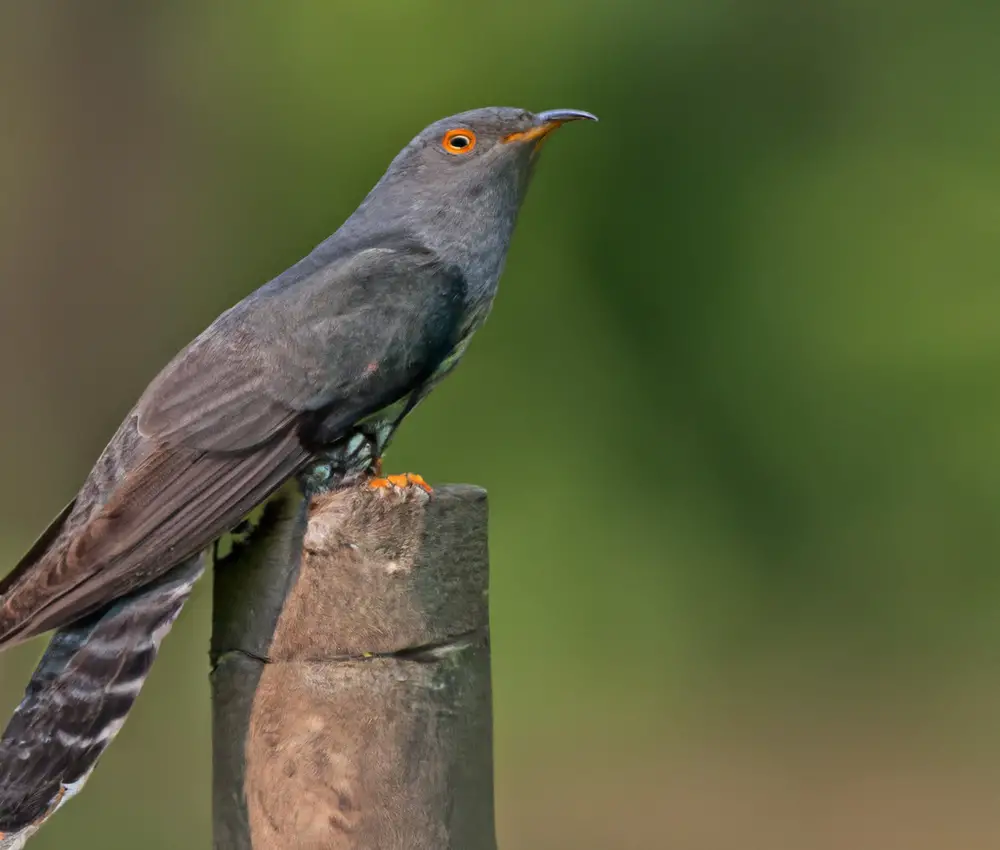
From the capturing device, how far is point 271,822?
1.75 meters

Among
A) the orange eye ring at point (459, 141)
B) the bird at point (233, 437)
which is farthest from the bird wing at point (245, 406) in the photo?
the orange eye ring at point (459, 141)

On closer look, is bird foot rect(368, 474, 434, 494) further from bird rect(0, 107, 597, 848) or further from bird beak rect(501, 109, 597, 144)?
bird beak rect(501, 109, 597, 144)

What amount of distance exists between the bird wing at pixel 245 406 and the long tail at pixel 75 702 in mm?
58

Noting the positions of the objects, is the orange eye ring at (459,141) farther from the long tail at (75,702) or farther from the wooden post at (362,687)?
the long tail at (75,702)

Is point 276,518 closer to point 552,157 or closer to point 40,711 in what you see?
point 40,711

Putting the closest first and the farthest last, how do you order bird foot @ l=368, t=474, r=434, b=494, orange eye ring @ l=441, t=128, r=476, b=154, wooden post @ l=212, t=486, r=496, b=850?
wooden post @ l=212, t=486, r=496, b=850 → bird foot @ l=368, t=474, r=434, b=494 → orange eye ring @ l=441, t=128, r=476, b=154

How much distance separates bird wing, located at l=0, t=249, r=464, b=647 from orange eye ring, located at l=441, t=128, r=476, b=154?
39cm

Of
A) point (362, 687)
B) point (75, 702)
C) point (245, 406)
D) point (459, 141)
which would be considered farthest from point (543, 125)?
point (75, 702)

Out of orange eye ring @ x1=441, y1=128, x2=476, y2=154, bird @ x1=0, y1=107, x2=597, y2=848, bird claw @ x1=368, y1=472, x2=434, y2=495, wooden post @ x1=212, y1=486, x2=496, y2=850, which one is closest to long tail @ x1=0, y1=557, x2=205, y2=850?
bird @ x1=0, y1=107, x2=597, y2=848

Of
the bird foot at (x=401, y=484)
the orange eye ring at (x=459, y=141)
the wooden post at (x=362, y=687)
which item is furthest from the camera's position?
the orange eye ring at (x=459, y=141)

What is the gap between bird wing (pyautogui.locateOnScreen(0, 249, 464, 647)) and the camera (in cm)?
184

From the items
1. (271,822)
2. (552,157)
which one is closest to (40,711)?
(271,822)

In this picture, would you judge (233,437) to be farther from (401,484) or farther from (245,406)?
(401,484)

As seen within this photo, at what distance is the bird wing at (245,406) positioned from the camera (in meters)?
1.84
